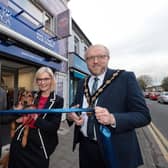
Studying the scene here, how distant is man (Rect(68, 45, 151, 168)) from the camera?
172 cm

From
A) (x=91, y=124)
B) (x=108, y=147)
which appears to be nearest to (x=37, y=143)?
(x=91, y=124)

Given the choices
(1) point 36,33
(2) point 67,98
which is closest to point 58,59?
(1) point 36,33

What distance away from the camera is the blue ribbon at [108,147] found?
5.67ft

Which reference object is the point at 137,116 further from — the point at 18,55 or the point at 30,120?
the point at 18,55

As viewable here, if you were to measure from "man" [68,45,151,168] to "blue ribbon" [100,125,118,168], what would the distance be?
0.7 inches

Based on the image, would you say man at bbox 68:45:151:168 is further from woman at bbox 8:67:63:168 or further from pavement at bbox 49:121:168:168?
pavement at bbox 49:121:168:168

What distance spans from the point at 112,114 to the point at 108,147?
1.10ft

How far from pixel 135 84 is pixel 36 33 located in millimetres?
6786

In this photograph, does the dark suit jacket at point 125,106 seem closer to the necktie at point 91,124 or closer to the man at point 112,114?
the man at point 112,114

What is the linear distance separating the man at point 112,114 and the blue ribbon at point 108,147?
0.02 m

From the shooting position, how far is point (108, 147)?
181cm

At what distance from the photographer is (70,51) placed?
44.0 ft

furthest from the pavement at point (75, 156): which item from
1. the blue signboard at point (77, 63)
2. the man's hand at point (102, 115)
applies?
the blue signboard at point (77, 63)

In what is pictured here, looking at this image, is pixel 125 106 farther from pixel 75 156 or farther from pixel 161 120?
pixel 161 120
